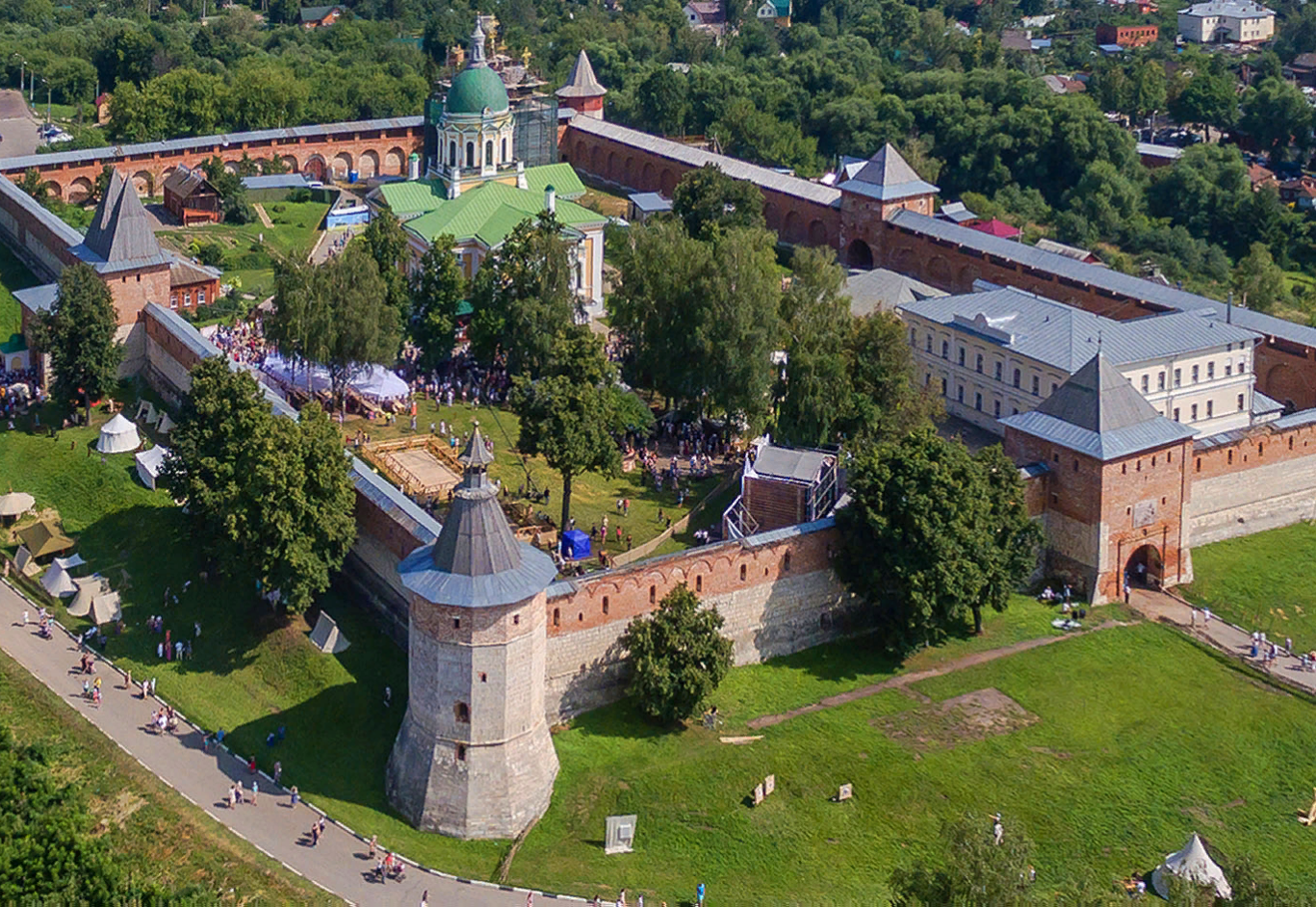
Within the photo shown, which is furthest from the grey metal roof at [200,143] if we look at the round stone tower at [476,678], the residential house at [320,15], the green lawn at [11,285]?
the round stone tower at [476,678]

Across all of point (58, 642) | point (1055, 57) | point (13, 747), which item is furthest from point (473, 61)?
point (1055, 57)

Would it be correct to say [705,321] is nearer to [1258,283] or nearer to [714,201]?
[714,201]

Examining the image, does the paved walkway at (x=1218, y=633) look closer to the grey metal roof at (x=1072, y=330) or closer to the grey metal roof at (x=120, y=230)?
the grey metal roof at (x=1072, y=330)

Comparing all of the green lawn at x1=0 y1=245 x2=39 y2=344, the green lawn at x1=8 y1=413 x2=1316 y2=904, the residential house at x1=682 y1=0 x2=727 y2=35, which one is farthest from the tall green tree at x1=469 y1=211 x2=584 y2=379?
the residential house at x1=682 y1=0 x2=727 y2=35

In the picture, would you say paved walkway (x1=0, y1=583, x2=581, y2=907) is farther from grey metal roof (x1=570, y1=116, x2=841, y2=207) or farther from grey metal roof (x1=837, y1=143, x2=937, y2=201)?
grey metal roof (x1=570, y1=116, x2=841, y2=207)

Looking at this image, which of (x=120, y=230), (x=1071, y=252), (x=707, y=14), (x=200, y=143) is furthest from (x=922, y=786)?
(x=707, y=14)

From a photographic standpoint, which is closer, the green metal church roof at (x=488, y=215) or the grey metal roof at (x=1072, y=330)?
the grey metal roof at (x=1072, y=330)

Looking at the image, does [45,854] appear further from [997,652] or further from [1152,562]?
[1152,562]
